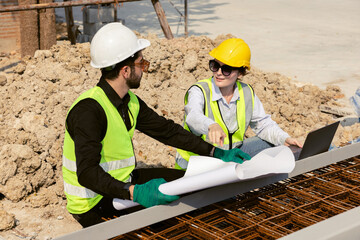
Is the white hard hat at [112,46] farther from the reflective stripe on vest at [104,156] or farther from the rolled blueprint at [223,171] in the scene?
the rolled blueprint at [223,171]

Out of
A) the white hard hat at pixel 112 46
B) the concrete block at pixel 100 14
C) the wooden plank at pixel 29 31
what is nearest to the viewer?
the white hard hat at pixel 112 46

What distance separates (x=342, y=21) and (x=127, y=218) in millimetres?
16804

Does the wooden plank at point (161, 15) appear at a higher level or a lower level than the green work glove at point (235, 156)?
higher

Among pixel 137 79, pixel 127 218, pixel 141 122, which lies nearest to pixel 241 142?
pixel 141 122

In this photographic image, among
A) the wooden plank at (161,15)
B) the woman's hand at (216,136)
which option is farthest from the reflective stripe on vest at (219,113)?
the wooden plank at (161,15)

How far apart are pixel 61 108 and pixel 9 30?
5.03 metres

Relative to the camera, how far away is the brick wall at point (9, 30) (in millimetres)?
10883

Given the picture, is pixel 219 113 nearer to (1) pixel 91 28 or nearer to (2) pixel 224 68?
(2) pixel 224 68

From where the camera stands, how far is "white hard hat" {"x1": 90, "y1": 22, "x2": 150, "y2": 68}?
3.70 meters

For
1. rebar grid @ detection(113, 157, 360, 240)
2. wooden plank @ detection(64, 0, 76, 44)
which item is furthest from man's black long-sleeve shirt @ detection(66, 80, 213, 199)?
wooden plank @ detection(64, 0, 76, 44)

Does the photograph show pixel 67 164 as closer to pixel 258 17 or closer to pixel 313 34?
pixel 313 34

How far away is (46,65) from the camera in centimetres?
761

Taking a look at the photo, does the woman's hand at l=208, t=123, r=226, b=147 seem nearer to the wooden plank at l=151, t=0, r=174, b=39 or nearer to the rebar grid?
the rebar grid

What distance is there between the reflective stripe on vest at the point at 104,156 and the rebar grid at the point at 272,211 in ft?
3.43
